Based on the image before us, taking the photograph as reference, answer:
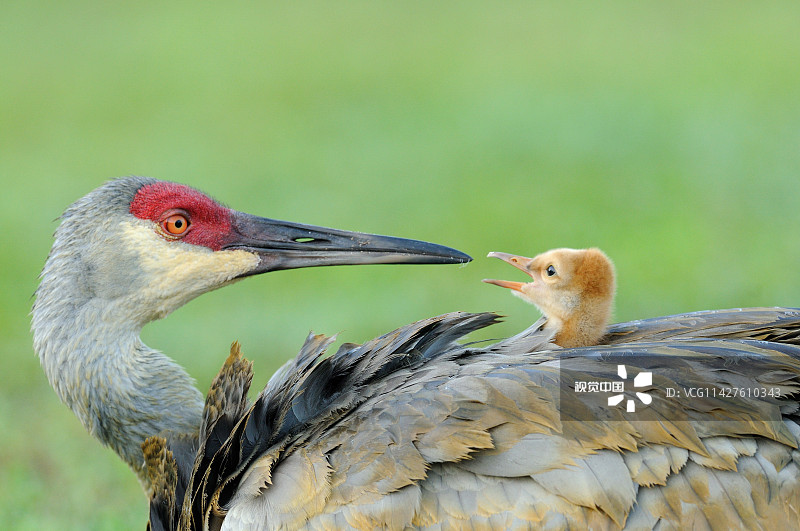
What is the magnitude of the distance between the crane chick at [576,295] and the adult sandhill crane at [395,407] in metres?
0.07

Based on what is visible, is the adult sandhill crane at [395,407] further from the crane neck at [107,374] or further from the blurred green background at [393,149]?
the blurred green background at [393,149]

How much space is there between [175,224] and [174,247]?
85 mm

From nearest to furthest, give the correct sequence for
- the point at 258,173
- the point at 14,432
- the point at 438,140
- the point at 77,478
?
the point at 77,478, the point at 14,432, the point at 258,173, the point at 438,140

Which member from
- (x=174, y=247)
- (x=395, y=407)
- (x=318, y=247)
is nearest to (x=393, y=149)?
(x=318, y=247)

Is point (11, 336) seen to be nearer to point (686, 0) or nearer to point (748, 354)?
point (748, 354)

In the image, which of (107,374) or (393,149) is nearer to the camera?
(107,374)

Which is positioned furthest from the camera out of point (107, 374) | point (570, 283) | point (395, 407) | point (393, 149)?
point (393, 149)

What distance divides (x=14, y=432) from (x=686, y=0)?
14511 mm

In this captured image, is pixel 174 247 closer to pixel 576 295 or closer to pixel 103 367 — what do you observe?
pixel 103 367

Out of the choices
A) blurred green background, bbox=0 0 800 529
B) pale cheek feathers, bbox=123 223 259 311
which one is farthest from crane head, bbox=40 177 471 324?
blurred green background, bbox=0 0 800 529

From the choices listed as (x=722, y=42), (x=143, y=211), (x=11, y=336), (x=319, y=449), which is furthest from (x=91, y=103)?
(x=319, y=449)

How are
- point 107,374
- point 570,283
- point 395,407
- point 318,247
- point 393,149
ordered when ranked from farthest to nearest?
1. point 393,149
2. point 318,247
3. point 570,283
4. point 107,374
5. point 395,407

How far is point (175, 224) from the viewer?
3393 millimetres

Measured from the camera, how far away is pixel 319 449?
8.99ft
